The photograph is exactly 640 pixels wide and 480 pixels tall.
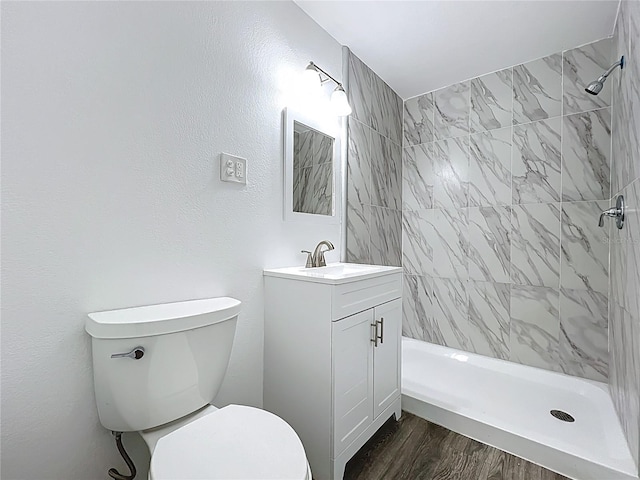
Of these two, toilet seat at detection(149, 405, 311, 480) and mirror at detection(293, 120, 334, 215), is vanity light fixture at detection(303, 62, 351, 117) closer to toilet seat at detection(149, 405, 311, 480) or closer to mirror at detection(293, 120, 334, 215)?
mirror at detection(293, 120, 334, 215)

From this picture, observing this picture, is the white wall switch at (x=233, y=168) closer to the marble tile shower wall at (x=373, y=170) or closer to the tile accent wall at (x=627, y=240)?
the marble tile shower wall at (x=373, y=170)

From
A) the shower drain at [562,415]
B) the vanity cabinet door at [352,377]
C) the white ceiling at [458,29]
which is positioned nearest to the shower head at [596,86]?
the white ceiling at [458,29]

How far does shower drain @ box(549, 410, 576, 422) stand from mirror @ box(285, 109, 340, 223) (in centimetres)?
166

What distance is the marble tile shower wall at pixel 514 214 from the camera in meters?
2.01

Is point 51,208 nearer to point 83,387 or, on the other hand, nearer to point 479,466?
point 83,387

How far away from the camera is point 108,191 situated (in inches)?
40.2

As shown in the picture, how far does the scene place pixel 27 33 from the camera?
0.87 m

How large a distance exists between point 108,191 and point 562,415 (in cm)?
244

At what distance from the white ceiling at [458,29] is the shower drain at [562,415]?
2242 mm

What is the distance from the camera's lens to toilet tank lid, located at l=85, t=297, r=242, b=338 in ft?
2.92

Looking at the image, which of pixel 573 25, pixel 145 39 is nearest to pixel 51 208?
pixel 145 39

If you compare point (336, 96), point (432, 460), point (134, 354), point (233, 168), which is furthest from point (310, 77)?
point (432, 460)

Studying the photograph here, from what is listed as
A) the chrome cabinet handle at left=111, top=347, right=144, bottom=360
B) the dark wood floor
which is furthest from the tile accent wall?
the chrome cabinet handle at left=111, top=347, right=144, bottom=360

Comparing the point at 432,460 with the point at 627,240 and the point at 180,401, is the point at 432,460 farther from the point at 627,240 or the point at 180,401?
the point at 627,240
